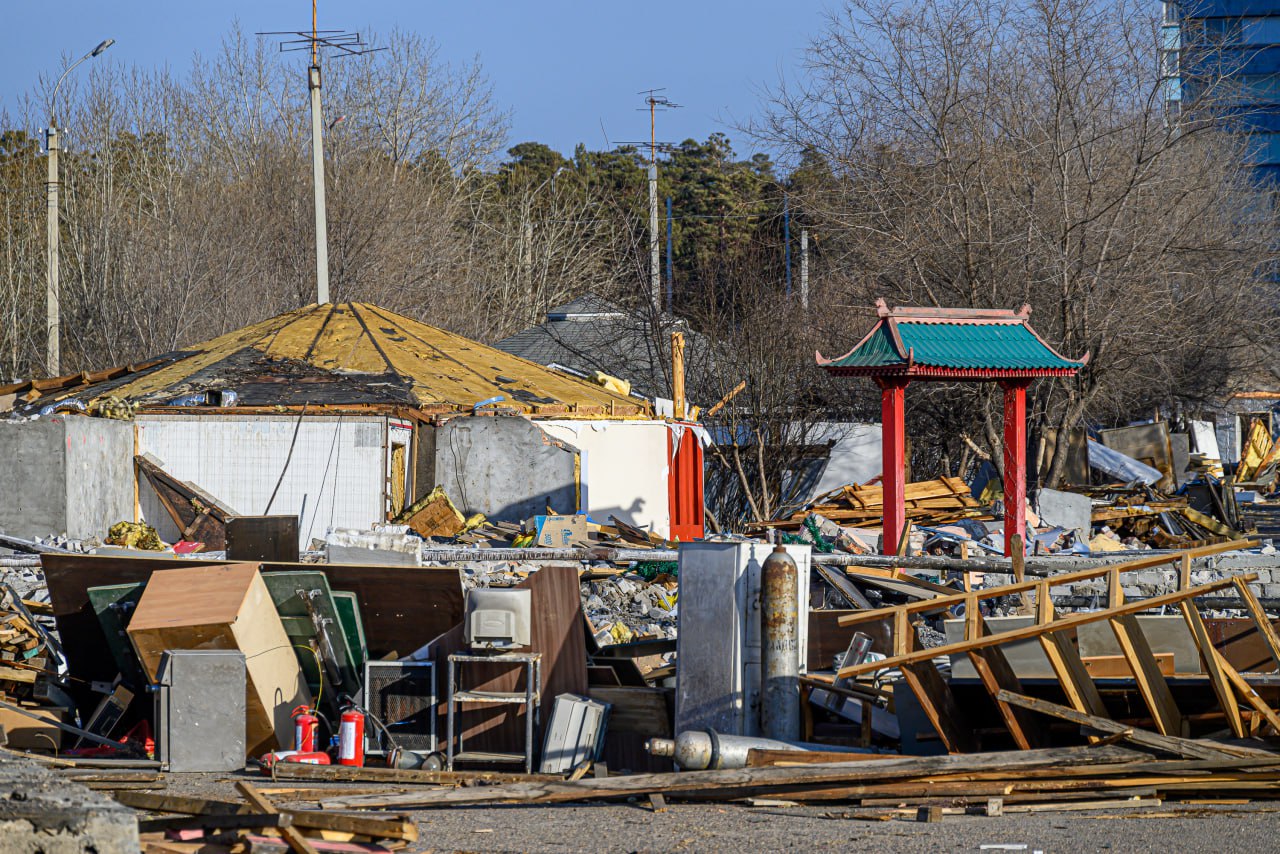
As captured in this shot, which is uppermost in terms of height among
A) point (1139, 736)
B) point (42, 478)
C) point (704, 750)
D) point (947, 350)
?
point (947, 350)

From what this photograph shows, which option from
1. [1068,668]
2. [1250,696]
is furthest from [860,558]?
[1250,696]

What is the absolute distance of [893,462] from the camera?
16.7 m

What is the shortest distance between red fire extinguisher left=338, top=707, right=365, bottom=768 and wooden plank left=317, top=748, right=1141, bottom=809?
1440 mm

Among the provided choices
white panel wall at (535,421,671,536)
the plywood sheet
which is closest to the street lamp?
white panel wall at (535,421,671,536)

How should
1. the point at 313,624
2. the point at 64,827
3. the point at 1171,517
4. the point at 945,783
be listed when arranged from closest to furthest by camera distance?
the point at 64,827 < the point at 945,783 < the point at 313,624 < the point at 1171,517

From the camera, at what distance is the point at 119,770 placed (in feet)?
28.3

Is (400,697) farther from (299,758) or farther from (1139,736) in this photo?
(1139,736)

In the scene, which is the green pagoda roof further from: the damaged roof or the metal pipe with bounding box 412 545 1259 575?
the damaged roof

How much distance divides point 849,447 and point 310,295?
21.0 metres

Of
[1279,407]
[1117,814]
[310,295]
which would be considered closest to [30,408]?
[310,295]

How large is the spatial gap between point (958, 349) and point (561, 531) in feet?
22.7

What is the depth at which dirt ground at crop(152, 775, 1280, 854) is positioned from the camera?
664 centimetres

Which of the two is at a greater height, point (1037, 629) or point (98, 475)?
point (98, 475)

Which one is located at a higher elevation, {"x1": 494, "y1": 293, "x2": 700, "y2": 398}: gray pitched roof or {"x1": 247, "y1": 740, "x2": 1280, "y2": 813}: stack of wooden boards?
{"x1": 494, "y1": 293, "x2": 700, "y2": 398}: gray pitched roof
